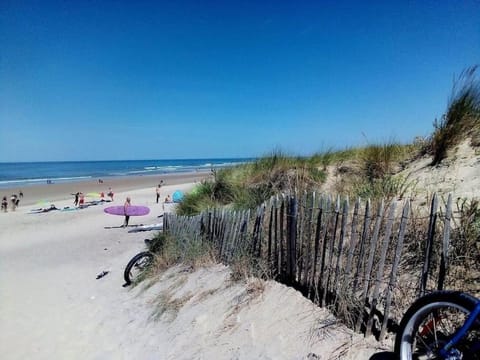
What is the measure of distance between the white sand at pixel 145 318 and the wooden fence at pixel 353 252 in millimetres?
250

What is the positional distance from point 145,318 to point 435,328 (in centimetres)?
428

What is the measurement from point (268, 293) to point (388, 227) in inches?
71.0

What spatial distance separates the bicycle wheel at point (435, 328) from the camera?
2.12 meters

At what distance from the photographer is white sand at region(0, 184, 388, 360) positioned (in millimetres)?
3223

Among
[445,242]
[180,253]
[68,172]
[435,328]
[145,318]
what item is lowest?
[68,172]

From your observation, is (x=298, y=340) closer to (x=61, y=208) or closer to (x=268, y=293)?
(x=268, y=293)

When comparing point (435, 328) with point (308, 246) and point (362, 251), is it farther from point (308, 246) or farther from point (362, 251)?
point (308, 246)

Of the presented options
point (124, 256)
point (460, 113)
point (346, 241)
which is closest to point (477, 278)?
point (346, 241)

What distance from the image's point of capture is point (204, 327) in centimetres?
403

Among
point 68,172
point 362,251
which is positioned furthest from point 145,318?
point 68,172

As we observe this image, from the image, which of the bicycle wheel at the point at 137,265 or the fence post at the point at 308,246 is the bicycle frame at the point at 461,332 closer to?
the fence post at the point at 308,246

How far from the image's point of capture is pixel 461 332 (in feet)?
6.85

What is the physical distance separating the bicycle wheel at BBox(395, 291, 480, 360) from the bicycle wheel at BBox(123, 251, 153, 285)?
654 centimetres

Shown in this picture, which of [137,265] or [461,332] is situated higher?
[461,332]
